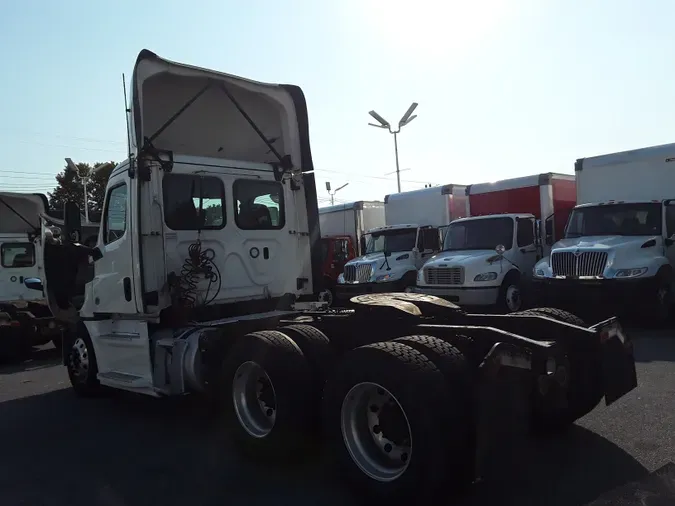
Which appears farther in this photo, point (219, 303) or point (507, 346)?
point (219, 303)

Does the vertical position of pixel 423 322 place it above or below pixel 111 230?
below

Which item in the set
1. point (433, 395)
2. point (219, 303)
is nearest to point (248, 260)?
point (219, 303)

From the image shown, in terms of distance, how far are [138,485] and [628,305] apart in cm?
897

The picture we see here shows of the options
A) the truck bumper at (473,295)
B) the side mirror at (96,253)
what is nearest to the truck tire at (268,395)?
the side mirror at (96,253)

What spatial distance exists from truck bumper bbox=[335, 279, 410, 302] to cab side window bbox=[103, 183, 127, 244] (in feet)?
29.7

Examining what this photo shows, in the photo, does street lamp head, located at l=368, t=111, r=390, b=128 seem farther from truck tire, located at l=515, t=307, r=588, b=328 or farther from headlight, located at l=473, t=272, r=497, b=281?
truck tire, located at l=515, t=307, r=588, b=328

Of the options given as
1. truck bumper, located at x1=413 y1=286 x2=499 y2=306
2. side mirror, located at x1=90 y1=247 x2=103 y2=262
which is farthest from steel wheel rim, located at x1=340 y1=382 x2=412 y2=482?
truck bumper, located at x1=413 y1=286 x2=499 y2=306

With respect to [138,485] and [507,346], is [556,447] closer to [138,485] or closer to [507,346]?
[507,346]

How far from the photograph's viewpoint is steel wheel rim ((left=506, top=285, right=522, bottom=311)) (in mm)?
12906

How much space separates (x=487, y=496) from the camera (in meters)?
3.93

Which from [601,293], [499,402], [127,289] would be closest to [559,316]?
[499,402]

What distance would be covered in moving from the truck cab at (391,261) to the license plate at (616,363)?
33.8 feet

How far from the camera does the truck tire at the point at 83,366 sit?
7.19 m

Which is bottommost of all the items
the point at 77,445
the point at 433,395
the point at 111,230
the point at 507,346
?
the point at 77,445
